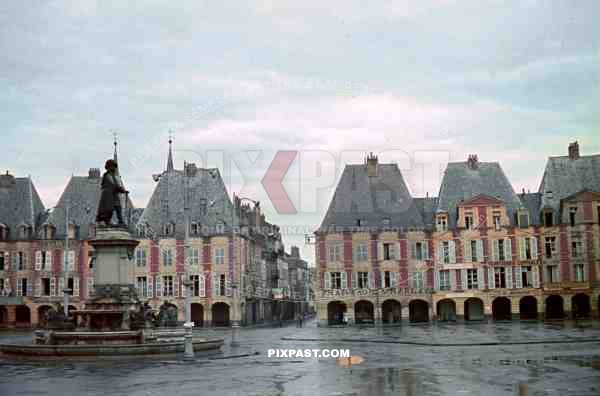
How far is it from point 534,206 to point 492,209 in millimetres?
4996

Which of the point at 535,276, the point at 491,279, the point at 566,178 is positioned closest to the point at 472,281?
the point at 491,279

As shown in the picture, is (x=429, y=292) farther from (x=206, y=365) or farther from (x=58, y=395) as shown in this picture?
(x=58, y=395)

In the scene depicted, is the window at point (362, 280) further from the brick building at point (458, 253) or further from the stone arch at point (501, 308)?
the stone arch at point (501, 308)

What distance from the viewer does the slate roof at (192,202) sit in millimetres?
68500

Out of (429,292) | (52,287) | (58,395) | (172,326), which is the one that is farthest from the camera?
(52,287)

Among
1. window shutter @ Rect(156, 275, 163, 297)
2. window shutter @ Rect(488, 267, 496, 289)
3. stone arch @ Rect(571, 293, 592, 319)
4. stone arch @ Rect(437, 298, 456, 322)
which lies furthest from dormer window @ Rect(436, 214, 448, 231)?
window shutter @ Rect(156, 275, 163, 297)

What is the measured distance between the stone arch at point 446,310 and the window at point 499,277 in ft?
13.2

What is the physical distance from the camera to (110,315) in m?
27.9

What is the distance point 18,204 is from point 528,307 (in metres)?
46.1

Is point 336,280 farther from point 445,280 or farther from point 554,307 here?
point 554,307

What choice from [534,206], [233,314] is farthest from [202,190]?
[534,206]

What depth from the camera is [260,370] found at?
21609 mm

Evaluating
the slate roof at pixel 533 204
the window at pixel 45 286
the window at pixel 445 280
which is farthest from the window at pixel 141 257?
the slate roof at pixel 533 204

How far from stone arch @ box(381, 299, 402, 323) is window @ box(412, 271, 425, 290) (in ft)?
6.86
